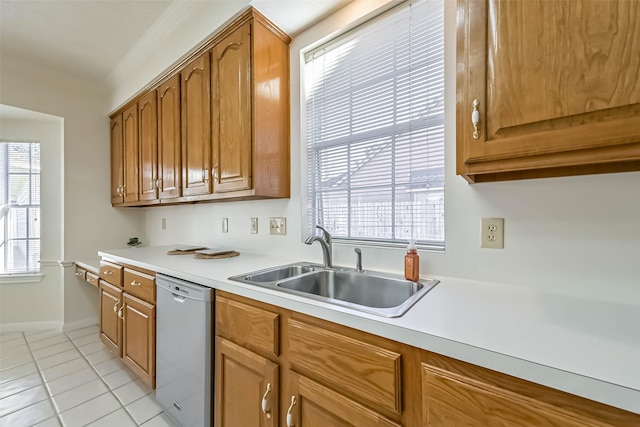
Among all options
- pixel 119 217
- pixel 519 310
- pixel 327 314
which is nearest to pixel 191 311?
pixel 327 314

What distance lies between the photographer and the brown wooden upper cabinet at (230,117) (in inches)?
62.3

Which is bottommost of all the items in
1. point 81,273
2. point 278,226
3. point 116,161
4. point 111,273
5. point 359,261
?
point 81,273

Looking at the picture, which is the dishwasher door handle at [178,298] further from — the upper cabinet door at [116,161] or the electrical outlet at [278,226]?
the upper cabinet door at [116,161]

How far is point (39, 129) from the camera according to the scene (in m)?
2.95

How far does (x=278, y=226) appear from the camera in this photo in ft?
6.01

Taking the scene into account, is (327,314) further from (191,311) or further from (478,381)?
(191,311)

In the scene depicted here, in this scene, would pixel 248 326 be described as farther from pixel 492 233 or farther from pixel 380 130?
pixel 380 130

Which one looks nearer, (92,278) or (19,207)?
(92,278)

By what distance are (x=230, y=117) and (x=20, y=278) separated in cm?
322

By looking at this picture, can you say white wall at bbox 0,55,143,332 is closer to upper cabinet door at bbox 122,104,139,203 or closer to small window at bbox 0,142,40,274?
small window at bbox 0,142,40,274

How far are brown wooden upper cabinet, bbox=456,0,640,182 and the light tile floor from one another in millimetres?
2116

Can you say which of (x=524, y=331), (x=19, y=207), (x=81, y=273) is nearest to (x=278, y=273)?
(x=524, y=331)

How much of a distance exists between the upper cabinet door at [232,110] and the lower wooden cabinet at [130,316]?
79cm

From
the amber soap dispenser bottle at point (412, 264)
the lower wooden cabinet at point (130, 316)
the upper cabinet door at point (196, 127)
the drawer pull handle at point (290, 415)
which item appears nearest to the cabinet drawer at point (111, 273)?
the lower wooden cabinet at point (130, 316)
